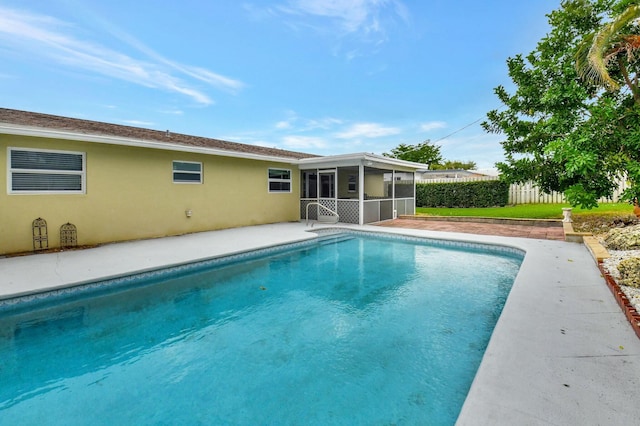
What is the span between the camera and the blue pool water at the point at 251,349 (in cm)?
280

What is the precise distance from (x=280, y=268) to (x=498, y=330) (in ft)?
17.2

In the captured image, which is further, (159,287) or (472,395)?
(159,287)

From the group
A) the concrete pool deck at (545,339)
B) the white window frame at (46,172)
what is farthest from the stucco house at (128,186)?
the concrete pool deck at (545,339)

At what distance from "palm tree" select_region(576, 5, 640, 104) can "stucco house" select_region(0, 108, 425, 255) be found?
7.49 meters

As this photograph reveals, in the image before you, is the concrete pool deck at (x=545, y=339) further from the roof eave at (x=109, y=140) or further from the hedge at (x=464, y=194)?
the hedge at (x=464, y=194)

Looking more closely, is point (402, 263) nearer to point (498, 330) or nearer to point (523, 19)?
point (498, 330)

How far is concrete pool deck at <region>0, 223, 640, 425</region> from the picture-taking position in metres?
2.28

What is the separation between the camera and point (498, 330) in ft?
11.9

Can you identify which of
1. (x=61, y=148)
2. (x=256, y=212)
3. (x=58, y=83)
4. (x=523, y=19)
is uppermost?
(x=523, y=19)

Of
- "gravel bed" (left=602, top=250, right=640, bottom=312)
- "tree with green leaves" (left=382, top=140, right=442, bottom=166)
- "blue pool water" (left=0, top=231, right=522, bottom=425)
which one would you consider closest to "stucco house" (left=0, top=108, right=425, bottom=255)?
"blue pool water" (left=0, top=231, right=522, bottom=425)

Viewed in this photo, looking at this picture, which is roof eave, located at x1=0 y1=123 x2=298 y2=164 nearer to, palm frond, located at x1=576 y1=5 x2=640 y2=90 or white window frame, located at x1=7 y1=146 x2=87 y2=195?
white window frame, located at x1=7 y1=146 x2=87 y2=195

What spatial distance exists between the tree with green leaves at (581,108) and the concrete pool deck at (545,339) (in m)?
1.68

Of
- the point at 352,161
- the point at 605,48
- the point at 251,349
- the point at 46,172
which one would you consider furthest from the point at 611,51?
the point at 46,172

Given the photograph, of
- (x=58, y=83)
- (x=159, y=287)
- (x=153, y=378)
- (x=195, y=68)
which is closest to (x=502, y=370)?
(x=153, y=378)
